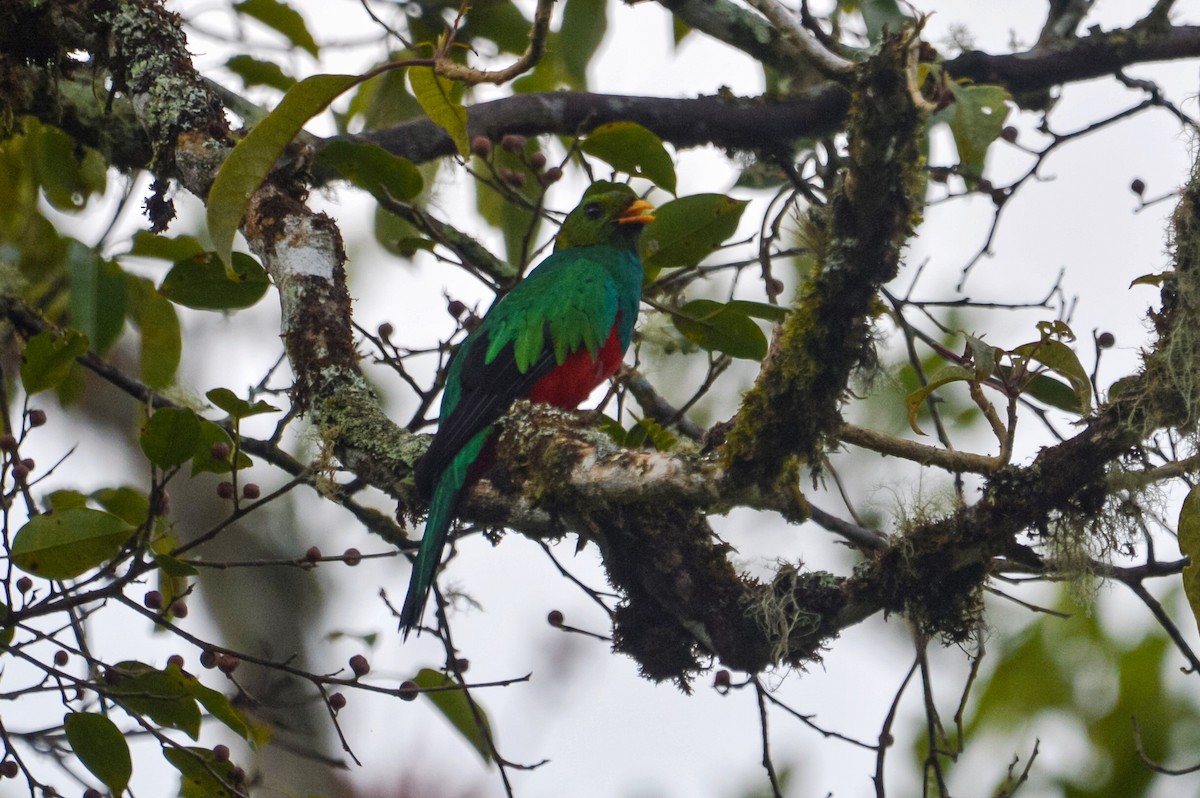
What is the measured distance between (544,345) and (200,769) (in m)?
1.97

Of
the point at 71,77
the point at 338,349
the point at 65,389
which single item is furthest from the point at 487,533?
the point at 71,77

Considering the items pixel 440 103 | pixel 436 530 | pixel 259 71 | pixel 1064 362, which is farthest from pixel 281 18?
pixel 1064 362

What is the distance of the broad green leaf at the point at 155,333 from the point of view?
3691 mm

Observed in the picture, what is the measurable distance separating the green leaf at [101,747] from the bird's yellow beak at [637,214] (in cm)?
306

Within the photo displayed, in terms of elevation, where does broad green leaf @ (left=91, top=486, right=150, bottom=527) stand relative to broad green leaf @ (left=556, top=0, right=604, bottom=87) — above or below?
below

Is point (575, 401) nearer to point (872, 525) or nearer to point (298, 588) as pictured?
point (872, 525)

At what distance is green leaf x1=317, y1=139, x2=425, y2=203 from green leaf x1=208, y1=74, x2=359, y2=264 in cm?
88

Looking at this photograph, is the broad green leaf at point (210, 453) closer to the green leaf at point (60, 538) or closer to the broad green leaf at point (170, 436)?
the broad green leaf at point (170, 436)

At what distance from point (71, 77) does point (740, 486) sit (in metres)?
2.52

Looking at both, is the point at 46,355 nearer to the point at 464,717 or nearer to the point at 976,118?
the point at 464,717

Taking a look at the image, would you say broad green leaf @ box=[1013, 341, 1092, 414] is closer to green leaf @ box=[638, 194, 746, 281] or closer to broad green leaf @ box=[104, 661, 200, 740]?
green leaf @ box=[638, 194, 746, 281]

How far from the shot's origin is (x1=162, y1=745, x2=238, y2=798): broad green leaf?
2.66m

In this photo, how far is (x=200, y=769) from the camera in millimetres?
2689

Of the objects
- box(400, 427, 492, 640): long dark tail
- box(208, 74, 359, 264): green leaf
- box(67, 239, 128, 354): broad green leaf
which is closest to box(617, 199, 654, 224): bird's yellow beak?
box(400, 427, 492, 640): long dark tail
